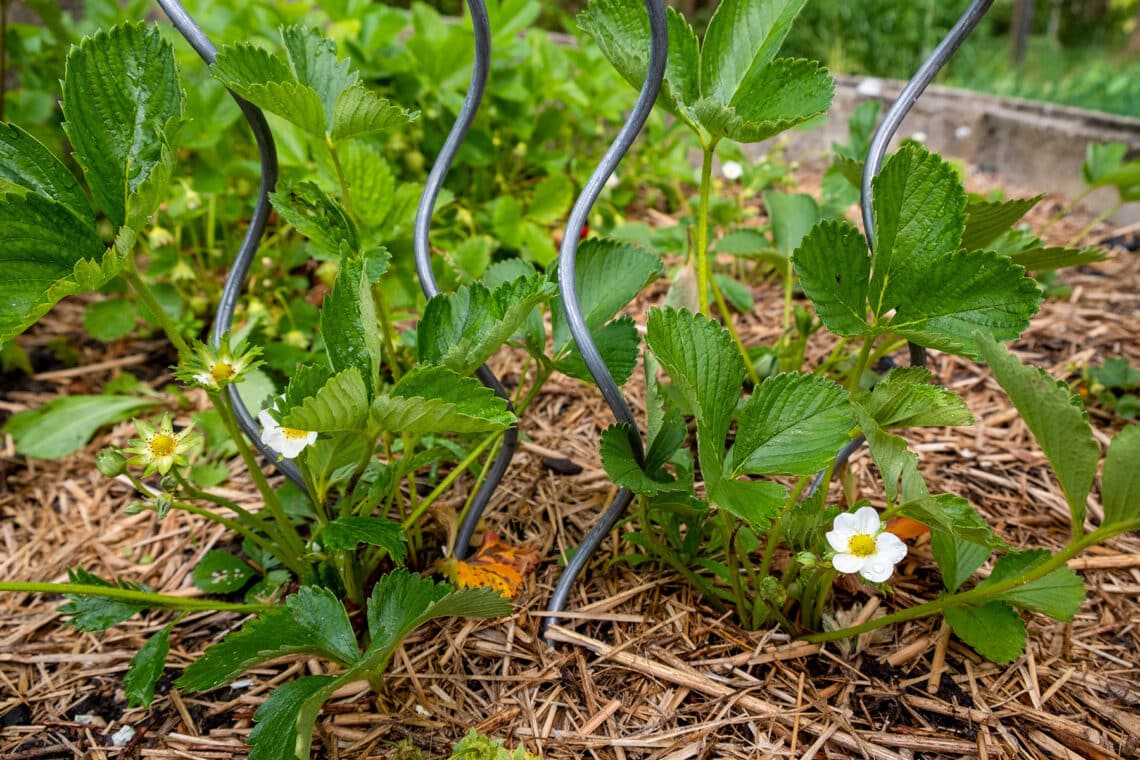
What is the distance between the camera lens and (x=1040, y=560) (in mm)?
869

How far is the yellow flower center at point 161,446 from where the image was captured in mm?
800

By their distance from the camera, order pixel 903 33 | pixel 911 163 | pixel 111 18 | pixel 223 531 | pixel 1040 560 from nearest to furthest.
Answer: pixel 911 163, pixel 1040 560, pixel 223 531, pixel 111 18, pixel 903 33

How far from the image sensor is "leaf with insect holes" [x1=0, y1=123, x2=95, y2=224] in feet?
2.42

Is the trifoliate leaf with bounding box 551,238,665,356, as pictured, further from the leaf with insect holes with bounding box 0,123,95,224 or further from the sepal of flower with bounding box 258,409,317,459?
the leaf with insect holes with bounding box 0,123,95,224

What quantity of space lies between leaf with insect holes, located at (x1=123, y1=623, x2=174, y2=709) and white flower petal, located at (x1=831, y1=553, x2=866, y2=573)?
722 mm

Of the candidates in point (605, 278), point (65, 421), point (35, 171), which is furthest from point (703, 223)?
point (65, 421)

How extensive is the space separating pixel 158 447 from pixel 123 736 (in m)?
0.38

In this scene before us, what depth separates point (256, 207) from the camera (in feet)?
3.12

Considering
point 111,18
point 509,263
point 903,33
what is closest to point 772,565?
point 509,263

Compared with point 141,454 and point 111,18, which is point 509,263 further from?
point 111,18

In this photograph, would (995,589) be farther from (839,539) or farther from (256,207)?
(256,207)

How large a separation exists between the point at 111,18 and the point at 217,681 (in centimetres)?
167

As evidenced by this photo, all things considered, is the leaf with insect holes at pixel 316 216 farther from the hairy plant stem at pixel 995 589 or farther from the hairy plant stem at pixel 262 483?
the hairy plant stem at pixel 995 589

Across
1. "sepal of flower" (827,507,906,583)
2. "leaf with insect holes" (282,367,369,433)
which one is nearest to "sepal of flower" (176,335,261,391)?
"leaf with insect holes" (282,367,369,433)
